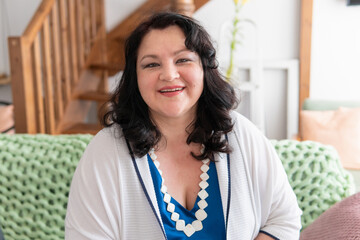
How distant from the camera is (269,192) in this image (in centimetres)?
119

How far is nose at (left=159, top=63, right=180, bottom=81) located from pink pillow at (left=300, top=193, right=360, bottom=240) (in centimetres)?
61

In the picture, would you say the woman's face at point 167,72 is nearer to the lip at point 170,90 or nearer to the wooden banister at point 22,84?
the lip at point 170,90

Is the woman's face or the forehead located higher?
the forehead

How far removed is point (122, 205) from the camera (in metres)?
1.13

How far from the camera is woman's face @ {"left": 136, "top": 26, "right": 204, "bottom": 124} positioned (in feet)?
3.76

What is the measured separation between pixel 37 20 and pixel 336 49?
92.9 inches

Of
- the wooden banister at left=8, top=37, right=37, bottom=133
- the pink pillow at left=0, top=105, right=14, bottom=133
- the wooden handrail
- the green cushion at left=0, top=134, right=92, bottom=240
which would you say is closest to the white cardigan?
the green cushion at left=0, top=134, right=92, bottom=240

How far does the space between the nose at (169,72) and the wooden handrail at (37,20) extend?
6.50ft

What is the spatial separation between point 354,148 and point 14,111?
230cm

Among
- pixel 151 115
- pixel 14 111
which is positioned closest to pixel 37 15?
pixel 14 111

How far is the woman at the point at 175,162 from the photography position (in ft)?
3.70

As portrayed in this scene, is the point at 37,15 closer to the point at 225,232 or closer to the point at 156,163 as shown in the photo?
the point at 156,163

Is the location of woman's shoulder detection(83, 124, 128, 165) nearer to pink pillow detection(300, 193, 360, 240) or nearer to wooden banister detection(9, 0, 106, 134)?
pink pillow detection(300, 193, 360, 240)

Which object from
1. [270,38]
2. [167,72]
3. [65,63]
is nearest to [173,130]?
[167,72]
